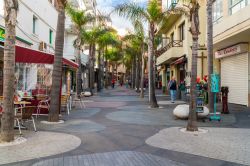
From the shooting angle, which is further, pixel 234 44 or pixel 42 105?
pixel 234 44

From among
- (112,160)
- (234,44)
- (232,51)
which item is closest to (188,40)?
(232,51)

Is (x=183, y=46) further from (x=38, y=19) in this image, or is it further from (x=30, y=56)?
(x=30, y=56)

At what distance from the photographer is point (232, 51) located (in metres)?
19.4

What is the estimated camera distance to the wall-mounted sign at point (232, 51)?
18000 mm

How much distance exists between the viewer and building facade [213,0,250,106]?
1550 cm

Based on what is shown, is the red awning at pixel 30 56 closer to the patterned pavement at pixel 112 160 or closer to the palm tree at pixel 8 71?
the palm tree at pixel 8 71

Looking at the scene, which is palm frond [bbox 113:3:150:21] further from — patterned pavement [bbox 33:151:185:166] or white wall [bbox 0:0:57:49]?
patterned pavement [bbox 33:151:185:166]

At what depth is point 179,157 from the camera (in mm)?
6555

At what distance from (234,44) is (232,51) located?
0.46 m

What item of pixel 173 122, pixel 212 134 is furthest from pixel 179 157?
pixel 173 122

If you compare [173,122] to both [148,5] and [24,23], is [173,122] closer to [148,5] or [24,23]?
[148,5]

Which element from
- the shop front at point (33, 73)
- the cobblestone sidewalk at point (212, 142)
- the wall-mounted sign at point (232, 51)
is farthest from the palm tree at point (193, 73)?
the wall-mounted sign at point (232, 51)

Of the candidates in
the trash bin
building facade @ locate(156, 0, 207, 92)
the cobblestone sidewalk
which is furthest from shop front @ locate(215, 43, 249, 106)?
the cobblestone sidewalk

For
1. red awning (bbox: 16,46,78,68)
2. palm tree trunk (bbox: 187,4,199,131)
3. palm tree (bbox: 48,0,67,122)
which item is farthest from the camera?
palm tree (bbox: 48,0,67,122)
